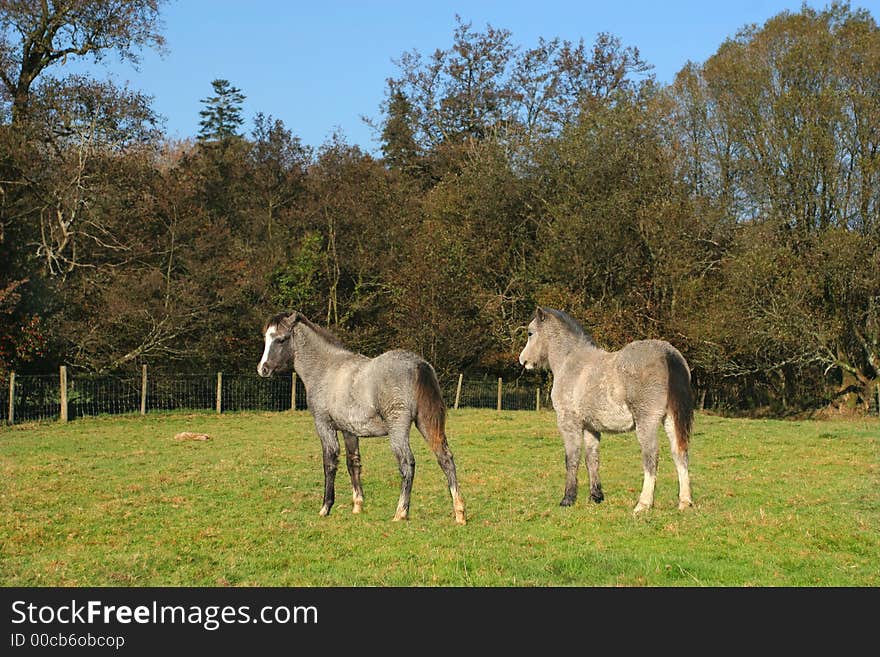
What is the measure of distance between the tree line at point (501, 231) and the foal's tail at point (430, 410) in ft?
68.8

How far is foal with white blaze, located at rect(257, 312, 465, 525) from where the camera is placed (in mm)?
10531

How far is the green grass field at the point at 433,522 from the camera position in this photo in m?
8.12

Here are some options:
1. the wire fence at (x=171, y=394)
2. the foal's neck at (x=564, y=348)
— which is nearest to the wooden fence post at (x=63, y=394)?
the wire fence at (x=171, y=394)

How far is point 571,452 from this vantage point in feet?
39.0

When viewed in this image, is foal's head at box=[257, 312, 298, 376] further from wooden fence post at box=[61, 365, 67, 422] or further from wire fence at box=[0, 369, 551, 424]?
wooden fence post at box=[61, 365, 67, 422]

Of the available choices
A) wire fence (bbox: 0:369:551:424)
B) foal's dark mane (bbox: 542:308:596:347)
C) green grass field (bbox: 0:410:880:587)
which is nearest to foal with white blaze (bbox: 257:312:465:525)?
green grass field (bbox: 0:410:880:587)

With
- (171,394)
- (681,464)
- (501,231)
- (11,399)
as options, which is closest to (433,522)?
(681,464)

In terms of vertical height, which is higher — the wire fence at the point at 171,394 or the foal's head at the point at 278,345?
the foal's head at the point at 278,345

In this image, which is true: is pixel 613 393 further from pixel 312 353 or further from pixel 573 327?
pixel 312 353

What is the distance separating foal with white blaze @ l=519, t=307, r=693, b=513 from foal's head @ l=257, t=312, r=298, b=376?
10.4ft

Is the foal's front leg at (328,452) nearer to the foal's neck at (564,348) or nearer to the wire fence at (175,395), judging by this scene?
the foal's neck at (564,348)

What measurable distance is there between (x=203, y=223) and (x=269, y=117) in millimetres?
12193

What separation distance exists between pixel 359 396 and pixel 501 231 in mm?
29700

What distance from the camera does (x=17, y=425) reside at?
1003 inches
